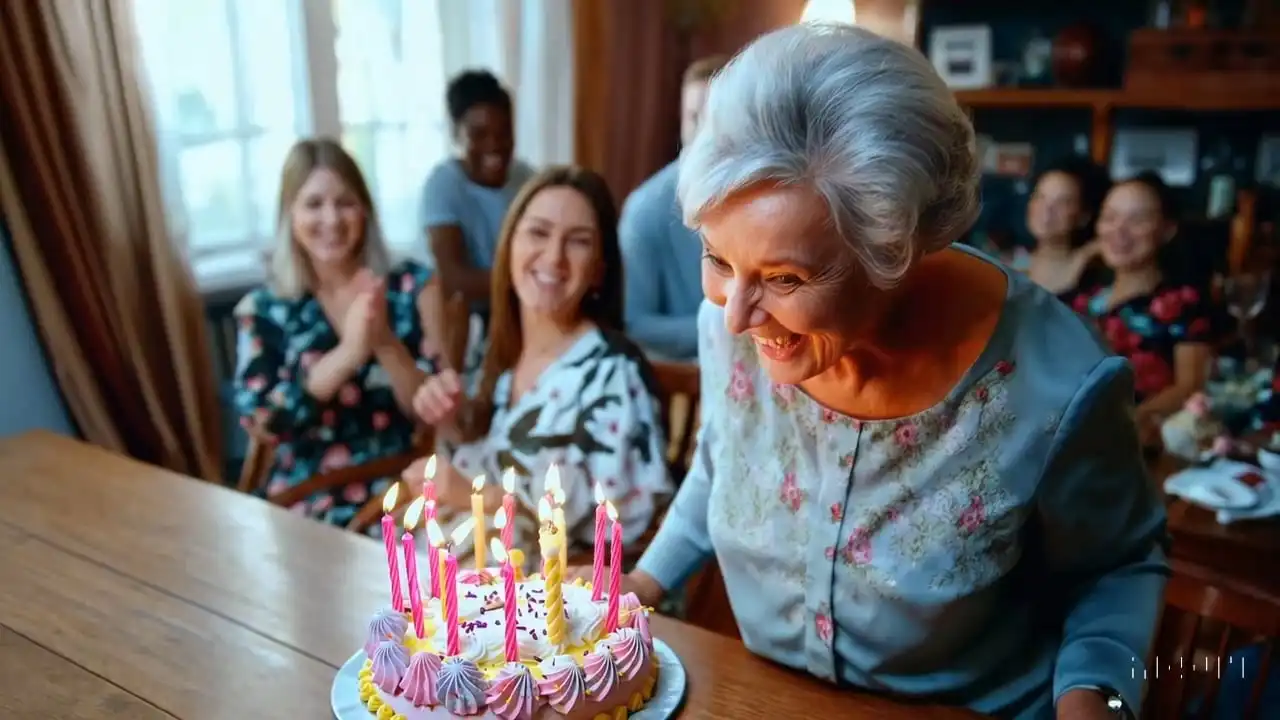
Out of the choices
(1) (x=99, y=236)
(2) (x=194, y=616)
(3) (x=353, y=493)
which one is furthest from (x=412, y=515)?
(1) (x=99, y=236)

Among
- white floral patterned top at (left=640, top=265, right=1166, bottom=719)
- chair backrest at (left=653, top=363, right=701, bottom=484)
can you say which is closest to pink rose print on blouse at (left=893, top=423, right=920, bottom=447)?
white floral patterned top at (left=640, top=265, right=1166, bottom=719)

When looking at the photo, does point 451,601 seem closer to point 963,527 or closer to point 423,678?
point 423,678

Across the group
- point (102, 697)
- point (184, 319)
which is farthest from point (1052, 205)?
point (102, 697)

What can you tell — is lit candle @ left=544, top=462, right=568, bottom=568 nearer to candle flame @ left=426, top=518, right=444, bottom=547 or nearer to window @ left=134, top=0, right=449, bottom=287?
candle flame @ left=426, top=518, right=444, bottom=547

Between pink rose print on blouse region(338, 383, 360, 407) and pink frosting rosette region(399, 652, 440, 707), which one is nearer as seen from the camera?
pink frosting rosette region(399, 652, 440, 707)

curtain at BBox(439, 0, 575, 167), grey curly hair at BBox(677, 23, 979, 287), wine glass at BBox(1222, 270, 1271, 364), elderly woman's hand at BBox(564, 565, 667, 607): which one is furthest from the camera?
curtain at BBox(439, 0, 575, 167)

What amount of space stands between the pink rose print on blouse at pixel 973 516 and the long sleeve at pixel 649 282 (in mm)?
1252

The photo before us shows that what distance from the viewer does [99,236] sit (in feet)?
7.80

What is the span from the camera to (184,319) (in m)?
2.59

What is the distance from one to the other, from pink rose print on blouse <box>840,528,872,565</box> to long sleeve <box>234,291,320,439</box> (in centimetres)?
132

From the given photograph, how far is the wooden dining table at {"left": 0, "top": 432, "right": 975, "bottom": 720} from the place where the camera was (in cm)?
105

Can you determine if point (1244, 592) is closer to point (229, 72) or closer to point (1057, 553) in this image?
point (1057, 553)

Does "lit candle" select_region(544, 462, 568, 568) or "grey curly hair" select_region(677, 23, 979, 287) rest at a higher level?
"grey curly hair" select_region(677, 23, 979, 287)

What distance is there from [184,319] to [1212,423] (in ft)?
7.19
